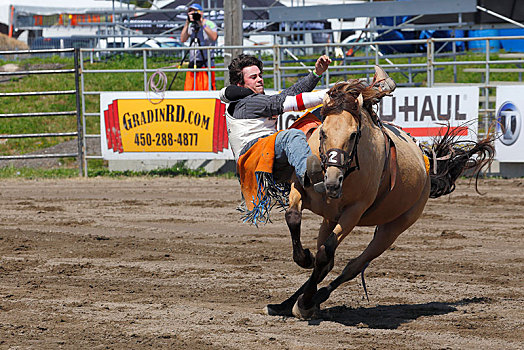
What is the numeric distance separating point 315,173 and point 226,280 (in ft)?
6.52

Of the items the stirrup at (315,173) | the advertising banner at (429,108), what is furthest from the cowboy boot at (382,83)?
the advertising banner at (429,108)

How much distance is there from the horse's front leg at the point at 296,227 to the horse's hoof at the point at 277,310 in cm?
40

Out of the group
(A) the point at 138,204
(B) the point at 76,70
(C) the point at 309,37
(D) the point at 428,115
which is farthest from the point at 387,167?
(C) the point at 309,37

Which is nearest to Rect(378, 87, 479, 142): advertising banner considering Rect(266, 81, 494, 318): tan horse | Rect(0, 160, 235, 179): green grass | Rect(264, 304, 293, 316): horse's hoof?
Rect(0, 160, 235, 179): green grass

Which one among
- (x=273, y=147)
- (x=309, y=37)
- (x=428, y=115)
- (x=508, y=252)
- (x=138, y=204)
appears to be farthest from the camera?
(x=309, y=37)

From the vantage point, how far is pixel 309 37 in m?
25.3

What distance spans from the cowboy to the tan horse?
179mm

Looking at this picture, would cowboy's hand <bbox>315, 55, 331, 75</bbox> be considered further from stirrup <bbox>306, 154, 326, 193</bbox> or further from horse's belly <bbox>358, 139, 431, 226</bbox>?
stirrup <bbox>306, 154, 326, 193</bbox>

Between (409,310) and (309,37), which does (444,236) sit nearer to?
(409,310)

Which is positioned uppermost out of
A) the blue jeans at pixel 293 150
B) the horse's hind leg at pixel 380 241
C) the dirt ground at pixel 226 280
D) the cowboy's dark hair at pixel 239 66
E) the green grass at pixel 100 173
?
the cowboy's dark hair at pixel 239 66

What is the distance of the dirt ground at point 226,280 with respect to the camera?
4.70 metres

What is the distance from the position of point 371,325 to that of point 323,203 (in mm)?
869

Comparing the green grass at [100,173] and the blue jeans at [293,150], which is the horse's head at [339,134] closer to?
the blue jeans at [293,150]

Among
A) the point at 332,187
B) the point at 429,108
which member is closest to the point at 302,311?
the point at 332,187
